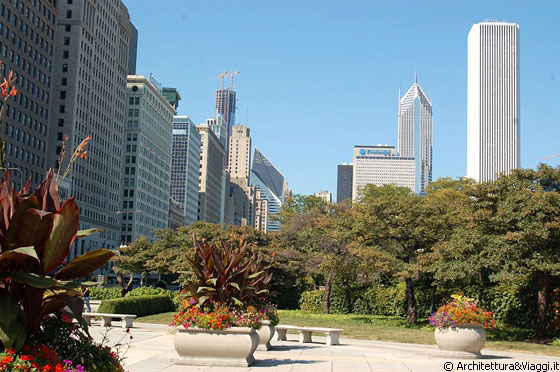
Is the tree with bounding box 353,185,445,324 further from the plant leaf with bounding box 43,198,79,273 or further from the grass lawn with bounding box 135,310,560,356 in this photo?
the plant leaf with bounding box 43,198,79,273

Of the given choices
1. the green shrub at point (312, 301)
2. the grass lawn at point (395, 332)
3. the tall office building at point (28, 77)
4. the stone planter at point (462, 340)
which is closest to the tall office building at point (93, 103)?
the tall office building at point (28, 77)

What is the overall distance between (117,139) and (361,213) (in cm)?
11049

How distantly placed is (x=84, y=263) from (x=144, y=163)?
156 metres

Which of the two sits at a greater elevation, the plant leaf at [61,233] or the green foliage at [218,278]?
the plant leaf at [61,233]

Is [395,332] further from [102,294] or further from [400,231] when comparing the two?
[102,294]

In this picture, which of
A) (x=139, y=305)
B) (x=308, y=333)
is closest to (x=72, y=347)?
(x=308, y=333)

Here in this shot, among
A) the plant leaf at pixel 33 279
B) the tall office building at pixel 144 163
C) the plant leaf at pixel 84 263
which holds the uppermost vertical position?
the tall office building at pixel 144 163

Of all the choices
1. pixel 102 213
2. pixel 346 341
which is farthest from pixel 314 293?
pixel 102 213

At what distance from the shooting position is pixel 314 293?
4700 cm

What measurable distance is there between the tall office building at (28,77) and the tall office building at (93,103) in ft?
28.1

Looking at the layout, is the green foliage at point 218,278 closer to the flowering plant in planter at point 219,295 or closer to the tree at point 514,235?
the flowering plant in planter at point 219,295

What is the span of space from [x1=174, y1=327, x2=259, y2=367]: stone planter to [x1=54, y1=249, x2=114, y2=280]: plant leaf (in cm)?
917

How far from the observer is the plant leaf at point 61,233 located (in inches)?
262

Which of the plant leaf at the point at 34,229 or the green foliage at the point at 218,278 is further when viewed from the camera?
the green foliage at the point at 218,278
